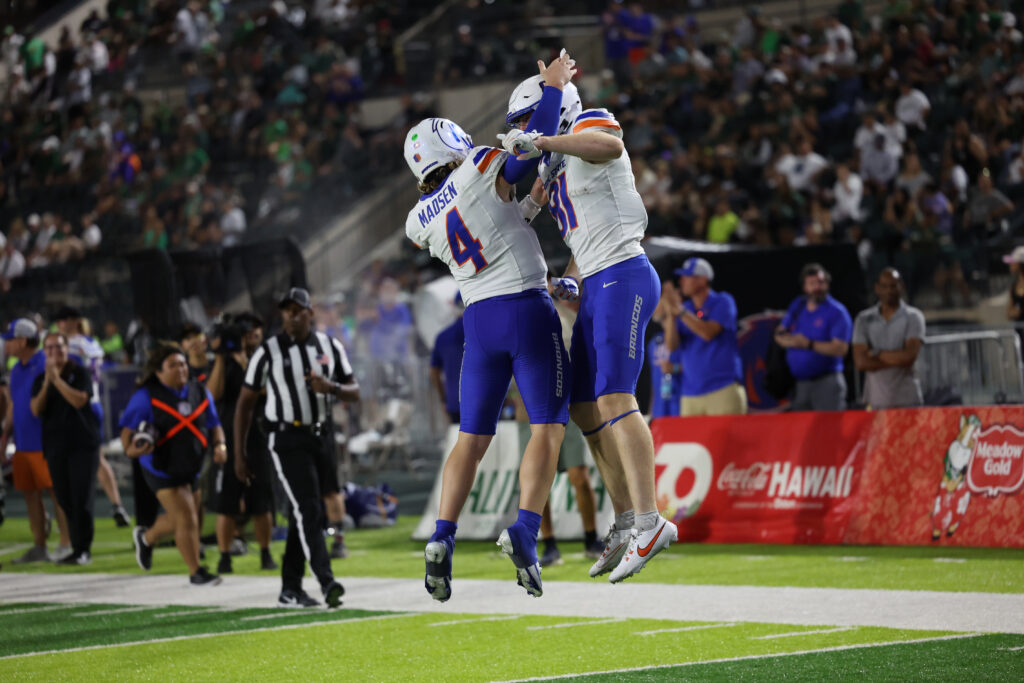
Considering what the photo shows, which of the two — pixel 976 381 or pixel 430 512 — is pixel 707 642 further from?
pixel 976 381

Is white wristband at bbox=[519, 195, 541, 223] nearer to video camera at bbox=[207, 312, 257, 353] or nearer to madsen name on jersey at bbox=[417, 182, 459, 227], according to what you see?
madsen name on jersey at bbox=[417, 182, 459, 227]

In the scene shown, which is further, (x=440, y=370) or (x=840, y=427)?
(x=440, y=370)

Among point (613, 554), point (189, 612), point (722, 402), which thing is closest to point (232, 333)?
point (189, 612)

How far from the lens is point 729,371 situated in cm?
1333

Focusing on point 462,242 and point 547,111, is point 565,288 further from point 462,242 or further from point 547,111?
point 547,111

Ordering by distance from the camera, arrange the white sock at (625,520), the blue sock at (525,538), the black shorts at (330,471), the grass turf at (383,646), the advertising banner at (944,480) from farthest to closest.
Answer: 1. the advertising banner at (944,480)
2. the black shorts at (330,471)
3. the grass turf at (383,646)
4. the white sock at (625,520)
5. the blue sock at (525,538)

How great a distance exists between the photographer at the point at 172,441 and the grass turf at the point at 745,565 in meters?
1.20

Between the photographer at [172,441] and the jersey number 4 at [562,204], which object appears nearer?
the jersey number 4 at [562,204]

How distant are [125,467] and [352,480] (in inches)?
128

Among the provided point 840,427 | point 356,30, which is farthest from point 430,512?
point 356,30

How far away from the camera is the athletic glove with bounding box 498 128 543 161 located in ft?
20.1

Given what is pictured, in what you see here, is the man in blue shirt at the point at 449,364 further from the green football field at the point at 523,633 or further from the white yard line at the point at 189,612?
the white yard line at the point at 189,612

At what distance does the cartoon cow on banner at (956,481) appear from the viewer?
1141 centimetres

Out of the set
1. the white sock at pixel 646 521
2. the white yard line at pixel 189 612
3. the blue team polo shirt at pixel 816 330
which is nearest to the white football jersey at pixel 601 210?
the white sock at pixel 646 521
